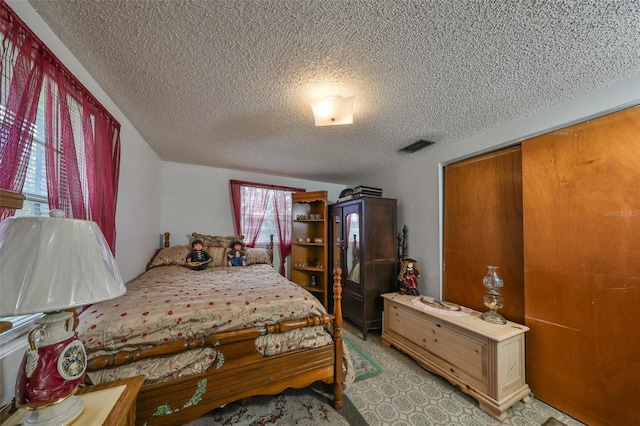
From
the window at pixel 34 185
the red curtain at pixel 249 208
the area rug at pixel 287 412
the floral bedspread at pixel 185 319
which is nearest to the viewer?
the window at pixel 34 185

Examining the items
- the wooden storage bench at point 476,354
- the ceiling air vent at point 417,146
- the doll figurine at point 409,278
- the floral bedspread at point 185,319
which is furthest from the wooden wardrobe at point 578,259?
the floral bedspread at point 185,319

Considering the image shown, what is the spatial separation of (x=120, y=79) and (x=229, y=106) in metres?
0.68

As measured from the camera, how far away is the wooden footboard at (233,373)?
3.78 feet

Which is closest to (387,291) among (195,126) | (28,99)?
(195,126)

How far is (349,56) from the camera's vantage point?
4.02ft

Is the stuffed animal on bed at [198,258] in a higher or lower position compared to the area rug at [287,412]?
higher

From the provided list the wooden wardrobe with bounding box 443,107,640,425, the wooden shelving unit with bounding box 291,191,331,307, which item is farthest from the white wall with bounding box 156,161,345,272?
the wooden wardrobe with bounding box 443,107,640,425

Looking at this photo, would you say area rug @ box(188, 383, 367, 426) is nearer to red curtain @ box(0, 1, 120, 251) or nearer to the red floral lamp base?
the red floral lamp base

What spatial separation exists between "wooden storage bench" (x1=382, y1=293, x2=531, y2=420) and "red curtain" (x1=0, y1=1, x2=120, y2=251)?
9.02 feet

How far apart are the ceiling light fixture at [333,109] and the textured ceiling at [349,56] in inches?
3.2

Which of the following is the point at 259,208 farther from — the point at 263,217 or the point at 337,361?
the point at 337,361

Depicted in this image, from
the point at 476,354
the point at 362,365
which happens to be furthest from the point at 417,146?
the point at 362,365

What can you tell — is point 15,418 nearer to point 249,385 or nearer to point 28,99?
point 249,385

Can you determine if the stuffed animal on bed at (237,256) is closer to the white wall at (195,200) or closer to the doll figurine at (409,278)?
the white wall at (195,200)
